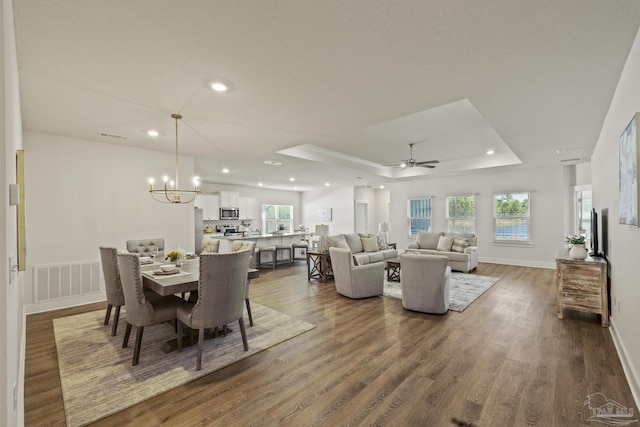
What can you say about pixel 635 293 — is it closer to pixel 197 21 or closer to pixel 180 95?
pixel 197 21

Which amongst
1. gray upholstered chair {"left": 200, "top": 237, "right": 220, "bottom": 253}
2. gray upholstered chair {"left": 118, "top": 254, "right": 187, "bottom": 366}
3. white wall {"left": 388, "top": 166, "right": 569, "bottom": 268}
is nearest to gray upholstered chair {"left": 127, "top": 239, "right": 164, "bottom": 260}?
gray upholstered chair {"left": 200, "top": 237, "right": 220, "bottom": 253}

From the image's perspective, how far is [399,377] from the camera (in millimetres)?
2525

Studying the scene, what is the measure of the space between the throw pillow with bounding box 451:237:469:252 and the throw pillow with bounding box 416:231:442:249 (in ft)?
1.59

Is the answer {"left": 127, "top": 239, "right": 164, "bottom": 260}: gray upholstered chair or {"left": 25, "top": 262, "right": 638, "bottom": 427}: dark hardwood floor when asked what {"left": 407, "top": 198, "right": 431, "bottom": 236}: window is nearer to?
{"left": 25, "top": 262, "right": 638, "bottom": 427}: dark hardwood floor

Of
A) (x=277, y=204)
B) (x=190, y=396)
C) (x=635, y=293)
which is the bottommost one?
(x=190, y=396)

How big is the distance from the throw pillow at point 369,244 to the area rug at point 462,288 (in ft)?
Result: 4.01

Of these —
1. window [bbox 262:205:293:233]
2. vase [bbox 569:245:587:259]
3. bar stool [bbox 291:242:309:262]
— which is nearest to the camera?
vase [bbox 569:245:587:259]

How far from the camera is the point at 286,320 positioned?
390 centimetres

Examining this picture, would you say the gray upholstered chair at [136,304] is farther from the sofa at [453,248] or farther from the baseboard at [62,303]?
the sofa at [453,248]

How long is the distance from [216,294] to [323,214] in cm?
1022

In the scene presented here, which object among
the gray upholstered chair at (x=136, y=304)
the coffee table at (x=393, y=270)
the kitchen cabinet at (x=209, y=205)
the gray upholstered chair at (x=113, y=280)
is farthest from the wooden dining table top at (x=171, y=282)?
the kitchen cabinet at (x=209, y=205)

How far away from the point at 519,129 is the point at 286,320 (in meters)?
4.28

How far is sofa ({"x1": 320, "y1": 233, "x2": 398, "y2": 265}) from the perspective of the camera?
6648 mm

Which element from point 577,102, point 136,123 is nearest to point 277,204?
point 136,123
